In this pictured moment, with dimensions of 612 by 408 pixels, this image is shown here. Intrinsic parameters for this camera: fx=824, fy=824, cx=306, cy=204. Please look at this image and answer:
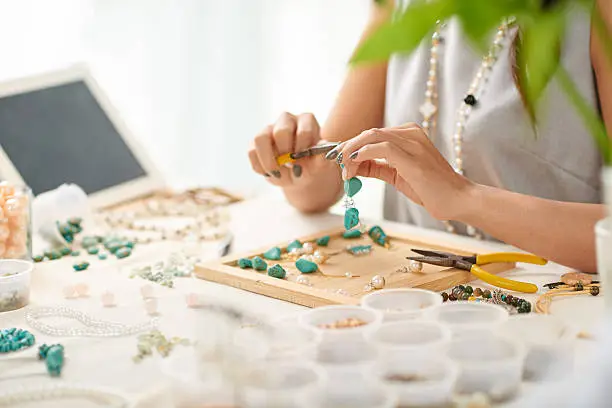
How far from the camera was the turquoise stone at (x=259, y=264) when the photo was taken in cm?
118

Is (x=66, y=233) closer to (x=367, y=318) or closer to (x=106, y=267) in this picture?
(x=106, y=267)

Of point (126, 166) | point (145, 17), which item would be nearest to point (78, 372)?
point (126, 166)

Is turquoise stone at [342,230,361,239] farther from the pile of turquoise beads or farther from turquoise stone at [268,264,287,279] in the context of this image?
the pile of turquoise beads

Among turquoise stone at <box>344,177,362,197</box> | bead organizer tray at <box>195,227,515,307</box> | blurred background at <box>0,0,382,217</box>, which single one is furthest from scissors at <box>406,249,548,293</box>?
blurred background at <box>0,0,382,217</box>

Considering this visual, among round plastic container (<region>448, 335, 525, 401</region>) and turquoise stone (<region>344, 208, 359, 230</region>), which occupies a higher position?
turquoise stone (<region>344, 208, 359, 230</region>)

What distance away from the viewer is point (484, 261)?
1.18 metres

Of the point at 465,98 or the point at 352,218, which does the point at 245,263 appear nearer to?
the point at 352,218

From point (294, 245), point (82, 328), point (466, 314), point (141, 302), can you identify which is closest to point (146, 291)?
point (141, 302)

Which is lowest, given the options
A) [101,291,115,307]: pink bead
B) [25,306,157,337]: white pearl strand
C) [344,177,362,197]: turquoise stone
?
[25,306,157,337]: white pearl strand

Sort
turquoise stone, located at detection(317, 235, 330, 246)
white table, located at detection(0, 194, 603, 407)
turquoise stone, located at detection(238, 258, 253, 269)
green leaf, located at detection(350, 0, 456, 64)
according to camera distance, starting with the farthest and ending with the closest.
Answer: turquoise stone, located at detection(317, 235, 330, 246) < turquoise stone, located at detection(238, 258, 253, 269) < white table, located at detection(0, 194, 603, 407) < green leaf, located at detection(350, 0, 456, 64)

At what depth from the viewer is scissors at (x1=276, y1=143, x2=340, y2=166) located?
1.34m

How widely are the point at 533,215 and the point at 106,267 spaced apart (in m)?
0.65

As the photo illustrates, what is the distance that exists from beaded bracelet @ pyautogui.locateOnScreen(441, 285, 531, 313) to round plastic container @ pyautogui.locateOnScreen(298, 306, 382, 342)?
0.86 feet

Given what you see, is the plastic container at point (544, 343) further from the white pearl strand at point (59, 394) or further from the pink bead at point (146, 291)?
the pink bead at point (146, 291)
